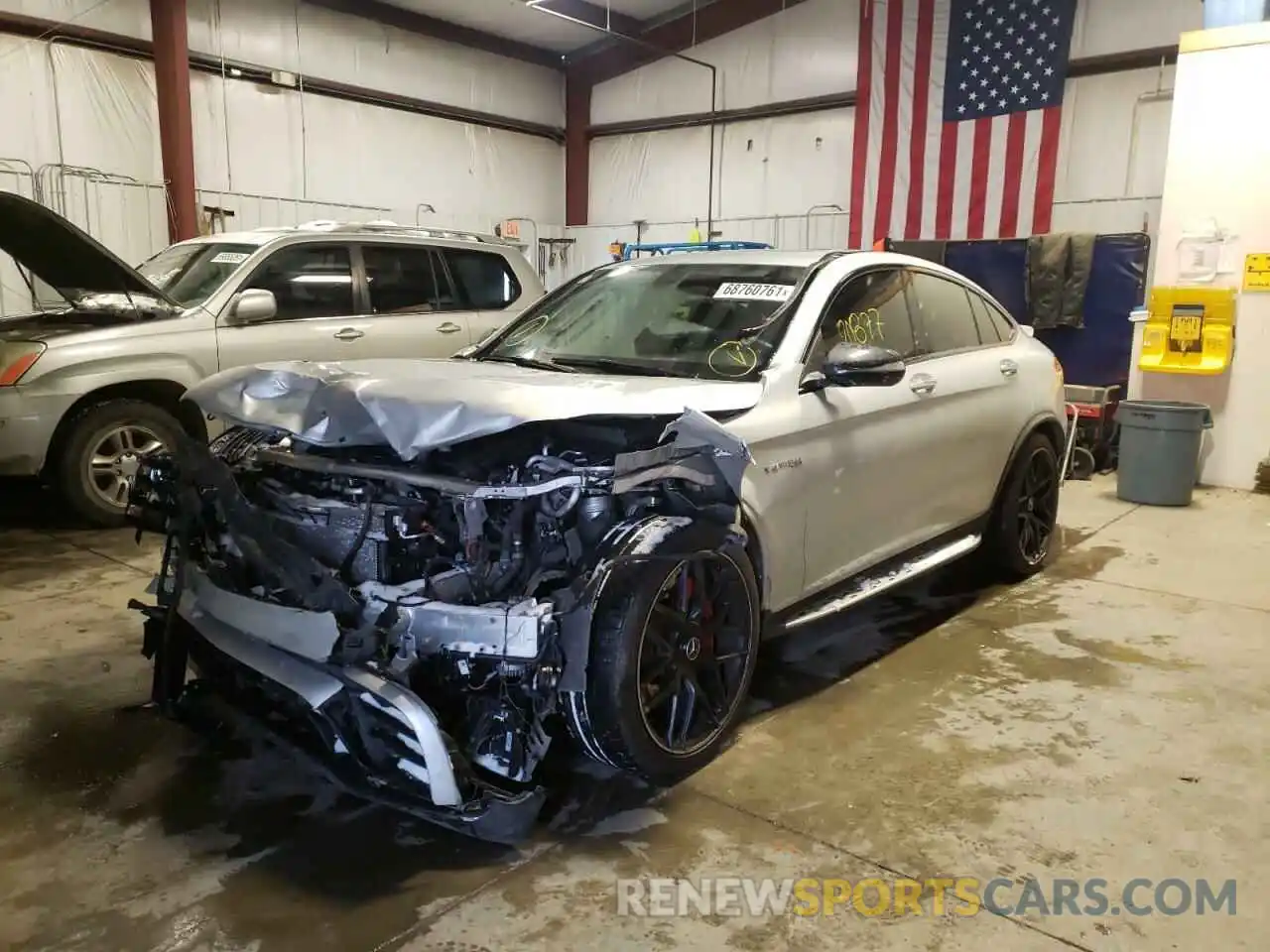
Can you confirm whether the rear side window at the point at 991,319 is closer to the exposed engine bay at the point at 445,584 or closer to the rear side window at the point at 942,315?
the rear side window at the point at 942,315

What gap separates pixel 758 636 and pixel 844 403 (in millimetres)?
886

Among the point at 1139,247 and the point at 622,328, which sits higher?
the point at 1139,247

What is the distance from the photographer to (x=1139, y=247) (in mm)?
8609

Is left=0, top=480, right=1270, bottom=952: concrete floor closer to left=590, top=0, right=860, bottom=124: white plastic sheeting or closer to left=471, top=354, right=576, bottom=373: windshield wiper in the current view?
left=471, top=354, right=576, bottom=373: windshield wiper

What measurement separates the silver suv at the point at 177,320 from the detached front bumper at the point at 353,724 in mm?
3021

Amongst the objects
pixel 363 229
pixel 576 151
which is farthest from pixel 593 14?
pixel 363 229

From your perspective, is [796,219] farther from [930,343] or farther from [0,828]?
[0,828]

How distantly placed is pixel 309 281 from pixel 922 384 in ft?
13.6

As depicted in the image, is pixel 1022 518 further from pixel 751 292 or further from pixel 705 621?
pixel 705 621

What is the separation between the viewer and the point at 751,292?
357cm

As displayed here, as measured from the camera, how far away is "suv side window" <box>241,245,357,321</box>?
614 cm

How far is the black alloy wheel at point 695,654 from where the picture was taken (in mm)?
2717

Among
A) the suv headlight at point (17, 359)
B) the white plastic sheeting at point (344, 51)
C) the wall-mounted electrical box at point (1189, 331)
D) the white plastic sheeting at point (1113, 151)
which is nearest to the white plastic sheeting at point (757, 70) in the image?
the white plastic sheeting at point (344, 51)

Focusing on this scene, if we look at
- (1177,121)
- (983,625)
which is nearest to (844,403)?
(983,625)
